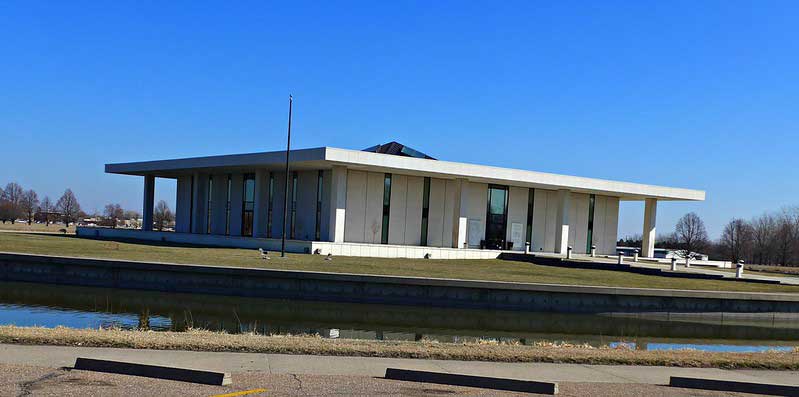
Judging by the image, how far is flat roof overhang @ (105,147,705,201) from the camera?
43259mm

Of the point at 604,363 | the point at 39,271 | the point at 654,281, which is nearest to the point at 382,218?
the point at 654,281

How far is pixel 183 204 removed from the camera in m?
62.8

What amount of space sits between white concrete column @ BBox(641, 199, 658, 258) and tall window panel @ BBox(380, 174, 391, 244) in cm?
2559

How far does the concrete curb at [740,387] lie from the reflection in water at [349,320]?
8432mm

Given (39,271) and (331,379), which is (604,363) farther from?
(39,271)

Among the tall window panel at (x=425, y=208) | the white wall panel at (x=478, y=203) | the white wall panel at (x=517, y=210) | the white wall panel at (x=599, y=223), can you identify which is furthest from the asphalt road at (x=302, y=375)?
the white wall panel at (x=599, y=223)

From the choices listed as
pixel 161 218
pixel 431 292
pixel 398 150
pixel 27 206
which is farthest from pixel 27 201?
pixel 431 292

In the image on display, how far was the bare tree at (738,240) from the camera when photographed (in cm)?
10443

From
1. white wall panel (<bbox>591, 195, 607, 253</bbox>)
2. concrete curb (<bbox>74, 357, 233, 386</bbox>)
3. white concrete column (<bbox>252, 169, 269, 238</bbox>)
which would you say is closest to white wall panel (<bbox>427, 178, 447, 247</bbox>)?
white concrete column (<bbox>252, 169, 269, 238</bbox>)

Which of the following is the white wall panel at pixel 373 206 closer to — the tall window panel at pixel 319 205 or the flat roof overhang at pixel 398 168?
the flat roof overhang at pixel 398 168

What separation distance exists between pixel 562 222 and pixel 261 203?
24255 millimetres

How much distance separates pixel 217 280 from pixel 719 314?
19026 millimetres

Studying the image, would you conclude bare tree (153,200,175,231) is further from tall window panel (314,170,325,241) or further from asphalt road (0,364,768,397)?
asphalt road (0,364,768,397)

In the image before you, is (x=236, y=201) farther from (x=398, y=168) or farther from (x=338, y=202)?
(x=398, y=168)
